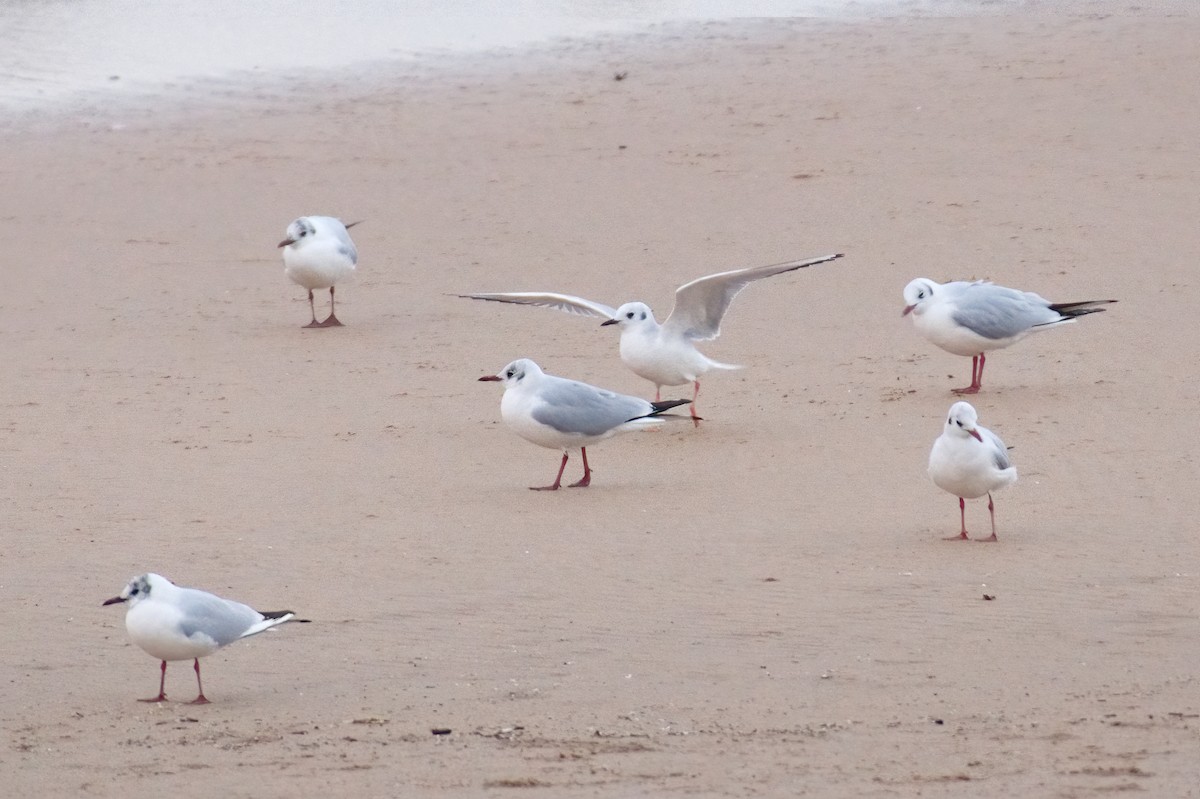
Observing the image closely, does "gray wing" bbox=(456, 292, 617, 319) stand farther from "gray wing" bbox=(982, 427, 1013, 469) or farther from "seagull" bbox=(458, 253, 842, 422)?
"gray wing" bbox=(982, 427, 1013, 469)

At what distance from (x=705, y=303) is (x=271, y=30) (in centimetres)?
1664

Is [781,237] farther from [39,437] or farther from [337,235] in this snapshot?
[39,437]

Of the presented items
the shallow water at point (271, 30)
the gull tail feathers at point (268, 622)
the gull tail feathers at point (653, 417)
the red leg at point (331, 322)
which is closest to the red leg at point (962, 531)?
the gull tail feathers at point (653, 417)

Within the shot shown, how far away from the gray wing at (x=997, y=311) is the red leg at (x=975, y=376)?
10.1 inches

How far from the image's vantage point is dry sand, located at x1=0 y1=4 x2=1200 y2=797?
6.21 meters

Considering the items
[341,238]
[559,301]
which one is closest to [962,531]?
[559,301]

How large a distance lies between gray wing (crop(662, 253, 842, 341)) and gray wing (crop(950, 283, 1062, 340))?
2.77 feet

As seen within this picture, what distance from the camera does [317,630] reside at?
739 cm

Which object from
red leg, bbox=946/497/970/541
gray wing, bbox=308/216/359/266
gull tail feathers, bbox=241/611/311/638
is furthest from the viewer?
gray wing, bbox=308/216/359/266

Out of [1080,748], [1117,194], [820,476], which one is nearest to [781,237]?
[1117,194]

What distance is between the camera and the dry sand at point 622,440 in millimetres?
6211

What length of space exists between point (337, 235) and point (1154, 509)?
735 centimetres

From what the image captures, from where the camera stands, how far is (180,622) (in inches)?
255

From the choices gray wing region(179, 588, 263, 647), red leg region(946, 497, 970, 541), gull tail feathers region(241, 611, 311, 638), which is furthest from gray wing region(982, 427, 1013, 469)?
gray wing region(179, 588, 263, 647)
